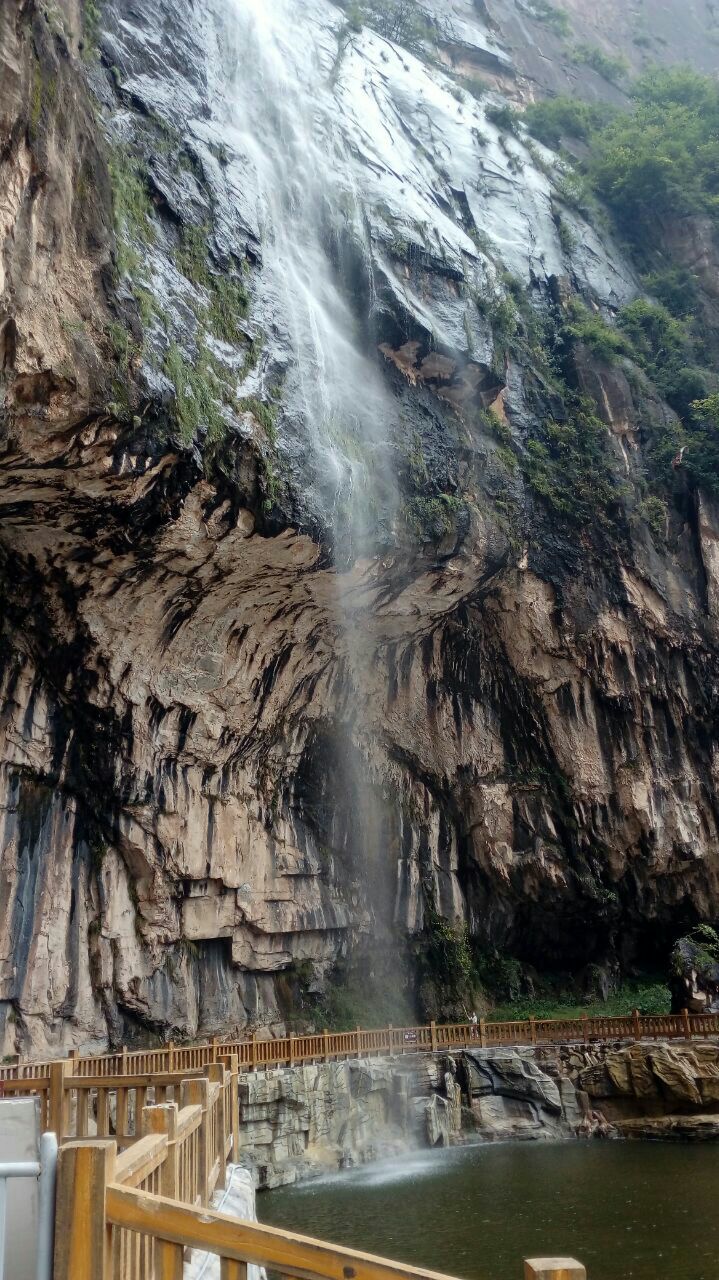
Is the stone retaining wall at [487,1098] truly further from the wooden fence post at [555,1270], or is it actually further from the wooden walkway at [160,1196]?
the wooden fence post at [555,1270]

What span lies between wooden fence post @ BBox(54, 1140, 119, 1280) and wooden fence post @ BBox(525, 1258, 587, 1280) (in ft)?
3.26

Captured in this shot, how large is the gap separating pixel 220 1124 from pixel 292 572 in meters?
10.7

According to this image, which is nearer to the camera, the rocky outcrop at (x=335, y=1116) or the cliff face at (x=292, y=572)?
the rocky outcrop at (x=335, y=1116)

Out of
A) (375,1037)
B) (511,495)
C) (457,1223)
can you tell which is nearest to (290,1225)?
(457,1223)

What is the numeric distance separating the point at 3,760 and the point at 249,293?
28.9ft

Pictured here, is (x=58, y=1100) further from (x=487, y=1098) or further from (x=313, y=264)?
(x=313, y=264)

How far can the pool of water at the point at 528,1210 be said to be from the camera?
6.90 meters

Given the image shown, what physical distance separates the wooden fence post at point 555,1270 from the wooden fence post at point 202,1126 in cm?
251

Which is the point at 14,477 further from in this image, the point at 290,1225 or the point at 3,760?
the point at 290,1225

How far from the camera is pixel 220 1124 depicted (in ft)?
16.6

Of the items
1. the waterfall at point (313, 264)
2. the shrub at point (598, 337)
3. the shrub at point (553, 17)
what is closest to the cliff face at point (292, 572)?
the waterfall at point (313, 264)

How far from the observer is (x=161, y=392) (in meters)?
11.4

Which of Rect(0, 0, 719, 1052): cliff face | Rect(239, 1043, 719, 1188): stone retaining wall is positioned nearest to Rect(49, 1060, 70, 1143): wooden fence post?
Rect(239, 1043, 719, 1188): stone retaining wall

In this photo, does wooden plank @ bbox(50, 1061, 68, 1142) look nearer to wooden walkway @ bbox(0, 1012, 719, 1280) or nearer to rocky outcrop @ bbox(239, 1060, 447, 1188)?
wooden walkway @ bbox(0, 1012, 719, 1280)
